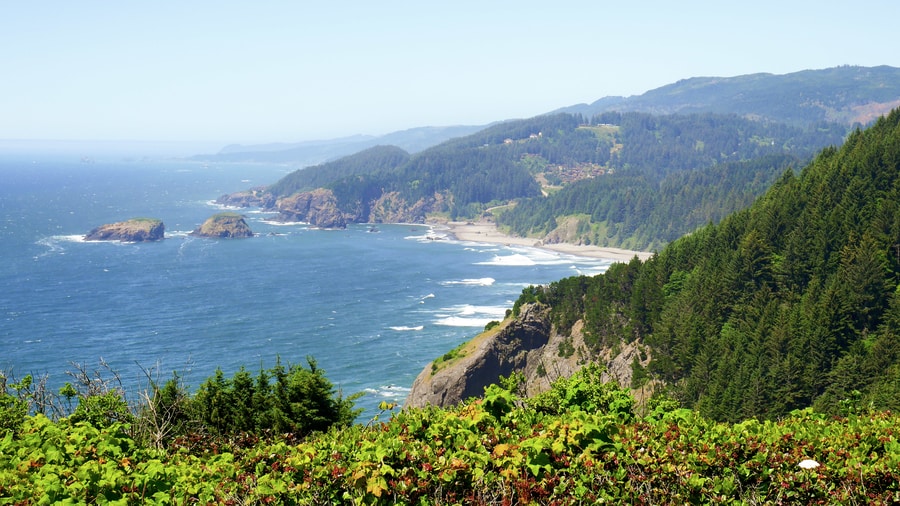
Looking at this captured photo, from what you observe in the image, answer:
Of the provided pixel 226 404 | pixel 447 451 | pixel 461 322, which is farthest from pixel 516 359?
pixel 447 451

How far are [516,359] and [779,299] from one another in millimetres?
25886

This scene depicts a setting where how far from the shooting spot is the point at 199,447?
65.6 ft

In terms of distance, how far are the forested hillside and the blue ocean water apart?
25.7 meters

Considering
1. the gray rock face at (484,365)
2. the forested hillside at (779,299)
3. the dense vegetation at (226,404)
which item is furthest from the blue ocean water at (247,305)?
the forested hillside at (779,299)

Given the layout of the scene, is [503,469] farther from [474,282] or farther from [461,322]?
[474,282]

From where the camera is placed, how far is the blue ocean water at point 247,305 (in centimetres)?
8962

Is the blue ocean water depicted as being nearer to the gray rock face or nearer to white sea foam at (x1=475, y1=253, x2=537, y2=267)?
white sea foam at (x1=475, y1=253, x2=537, y2=267)

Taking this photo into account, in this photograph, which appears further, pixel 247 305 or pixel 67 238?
pixel 67 238

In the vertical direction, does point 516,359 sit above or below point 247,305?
above

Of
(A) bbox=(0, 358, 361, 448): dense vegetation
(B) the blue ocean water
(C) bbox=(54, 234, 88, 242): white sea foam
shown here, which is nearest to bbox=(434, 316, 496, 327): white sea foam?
(B) the blue ocean water

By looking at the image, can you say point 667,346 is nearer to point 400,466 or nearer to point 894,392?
point 894,392

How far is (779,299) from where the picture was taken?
7200 centimetres

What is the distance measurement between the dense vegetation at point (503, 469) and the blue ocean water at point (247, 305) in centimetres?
4327

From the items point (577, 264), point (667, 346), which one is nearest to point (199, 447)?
point (667, 346)
